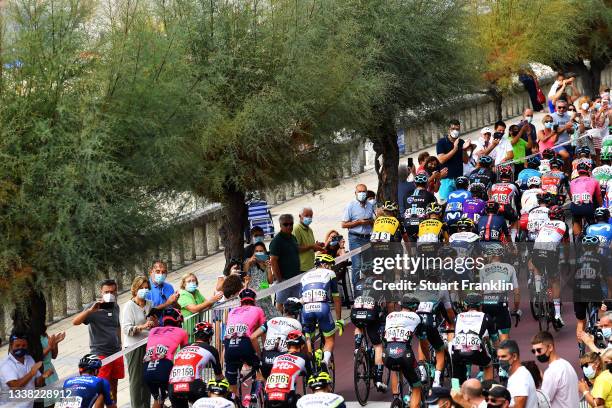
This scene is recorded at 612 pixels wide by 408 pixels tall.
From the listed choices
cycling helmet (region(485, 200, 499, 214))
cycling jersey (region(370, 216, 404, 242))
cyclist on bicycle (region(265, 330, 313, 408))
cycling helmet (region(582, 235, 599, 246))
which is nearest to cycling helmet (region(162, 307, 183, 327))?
cyclist on bicycle (region(265, 330, 313, 408))

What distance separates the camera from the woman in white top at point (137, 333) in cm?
2091

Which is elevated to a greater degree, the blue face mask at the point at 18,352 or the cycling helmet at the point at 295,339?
the blue face mask at the point at 18,352

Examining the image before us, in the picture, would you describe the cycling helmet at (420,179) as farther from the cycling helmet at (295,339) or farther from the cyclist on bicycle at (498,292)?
the cycling helmet at (295,339)

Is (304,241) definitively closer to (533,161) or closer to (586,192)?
(586,192)

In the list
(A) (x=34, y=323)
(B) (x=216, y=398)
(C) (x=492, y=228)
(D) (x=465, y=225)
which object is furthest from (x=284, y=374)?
(C) (x=492, y=228)

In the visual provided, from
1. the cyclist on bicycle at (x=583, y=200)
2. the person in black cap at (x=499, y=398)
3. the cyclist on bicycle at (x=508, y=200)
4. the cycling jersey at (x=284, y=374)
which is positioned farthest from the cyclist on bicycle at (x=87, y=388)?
the cyclist on bicycle at (x=583, y=200)

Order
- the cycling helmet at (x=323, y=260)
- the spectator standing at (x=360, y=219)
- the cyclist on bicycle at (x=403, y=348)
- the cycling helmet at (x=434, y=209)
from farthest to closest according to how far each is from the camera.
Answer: the spectator standing at (x=360, y=219), the cycling helmet at (x=434, y=209), the cycling helmet at (x=323, y=260), the cyclist on bicycle at (x=403, y=348)

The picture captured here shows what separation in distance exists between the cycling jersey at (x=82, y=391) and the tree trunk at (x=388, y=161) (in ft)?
45.2

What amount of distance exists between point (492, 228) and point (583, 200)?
2370mm

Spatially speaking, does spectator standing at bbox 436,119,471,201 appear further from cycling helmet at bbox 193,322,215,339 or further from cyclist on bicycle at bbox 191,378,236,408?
cyclist on bicycle at bbox 191,378,236,408

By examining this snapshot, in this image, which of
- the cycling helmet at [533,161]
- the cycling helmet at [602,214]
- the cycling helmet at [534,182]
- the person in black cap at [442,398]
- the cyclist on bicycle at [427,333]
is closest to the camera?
the person in black cap at [442,398]

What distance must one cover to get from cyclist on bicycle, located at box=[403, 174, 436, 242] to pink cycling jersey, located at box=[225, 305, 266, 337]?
5.99 m

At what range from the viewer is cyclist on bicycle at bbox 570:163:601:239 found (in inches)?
1025

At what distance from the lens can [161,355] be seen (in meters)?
19.7
